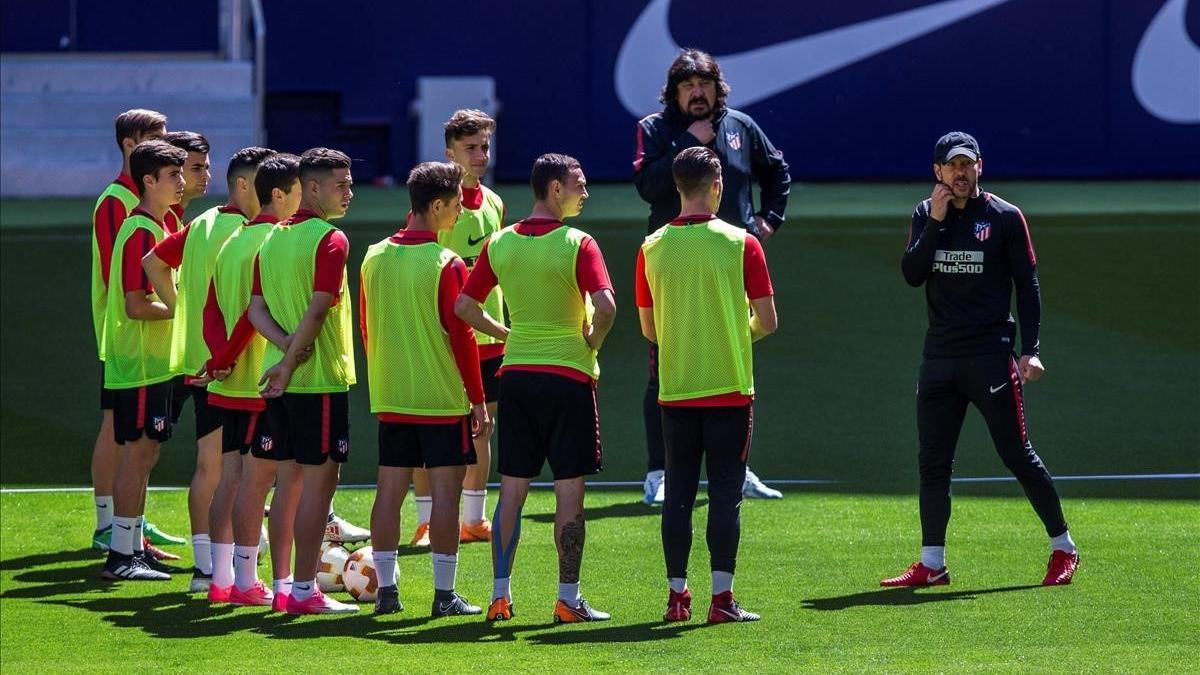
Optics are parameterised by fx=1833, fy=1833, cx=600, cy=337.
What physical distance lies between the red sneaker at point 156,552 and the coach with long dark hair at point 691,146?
7.76 ft

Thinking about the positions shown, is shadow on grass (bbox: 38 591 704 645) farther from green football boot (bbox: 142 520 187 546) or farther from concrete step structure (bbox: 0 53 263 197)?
concrete step structure (bbox: 0 53 263 197)

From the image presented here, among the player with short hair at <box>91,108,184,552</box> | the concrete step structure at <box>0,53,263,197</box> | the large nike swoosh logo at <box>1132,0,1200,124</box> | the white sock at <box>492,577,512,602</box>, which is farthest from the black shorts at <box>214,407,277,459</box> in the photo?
the large nike swoosh logo at <box>1132,0,1200,124</box>

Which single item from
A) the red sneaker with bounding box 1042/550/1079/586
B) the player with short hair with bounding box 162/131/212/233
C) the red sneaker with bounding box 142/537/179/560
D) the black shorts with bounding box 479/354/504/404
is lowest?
the red sneaker with bounding box 142/537/179/560

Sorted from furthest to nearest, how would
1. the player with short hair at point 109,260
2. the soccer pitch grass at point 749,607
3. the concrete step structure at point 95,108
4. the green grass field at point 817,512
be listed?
the concrete step structure at point 95,108 < the player with short hair at point 109,260 < the green grass field at point 817,512 < the soccer pitch grass at point 749,607

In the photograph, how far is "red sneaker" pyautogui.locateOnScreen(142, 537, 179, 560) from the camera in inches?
321

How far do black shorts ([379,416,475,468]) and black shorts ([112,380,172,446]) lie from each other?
1402mm

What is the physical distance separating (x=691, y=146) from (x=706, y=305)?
2442mm

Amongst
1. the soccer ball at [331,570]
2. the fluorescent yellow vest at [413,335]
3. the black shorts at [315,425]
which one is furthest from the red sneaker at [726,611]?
the soccer ball at [331,570]

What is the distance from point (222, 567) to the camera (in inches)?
290

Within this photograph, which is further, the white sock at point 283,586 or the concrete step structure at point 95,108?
the concrete step structure at point 95,108

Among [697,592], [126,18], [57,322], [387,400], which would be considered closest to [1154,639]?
[697,592]

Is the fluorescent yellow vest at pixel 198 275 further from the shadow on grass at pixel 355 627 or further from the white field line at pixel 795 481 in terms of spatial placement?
the white field line at pixel 795 481

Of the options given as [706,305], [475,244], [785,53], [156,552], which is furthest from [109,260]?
[785,53]

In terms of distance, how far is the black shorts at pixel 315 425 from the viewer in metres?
7.04
